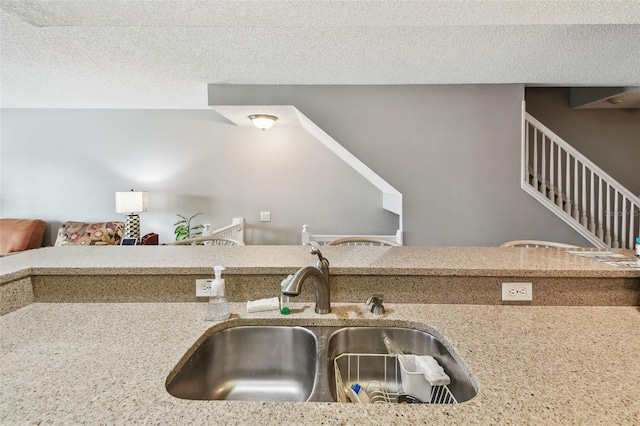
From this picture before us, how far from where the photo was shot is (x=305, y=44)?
225 centimetres

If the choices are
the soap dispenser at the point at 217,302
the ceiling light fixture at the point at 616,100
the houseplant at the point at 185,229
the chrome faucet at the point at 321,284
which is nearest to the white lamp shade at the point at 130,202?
the houseplant at the point at 185,229

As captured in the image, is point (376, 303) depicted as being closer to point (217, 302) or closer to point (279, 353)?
point (279, 353)

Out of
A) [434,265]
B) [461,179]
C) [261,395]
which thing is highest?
[461,179]

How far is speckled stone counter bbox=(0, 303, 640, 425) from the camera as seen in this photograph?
1.89 feet

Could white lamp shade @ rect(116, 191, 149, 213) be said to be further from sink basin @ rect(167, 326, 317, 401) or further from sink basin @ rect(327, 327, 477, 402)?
sink basin @ rect(327, 327, 477, 402)

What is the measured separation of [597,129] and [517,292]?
13.6 feet

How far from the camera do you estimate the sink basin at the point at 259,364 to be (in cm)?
95

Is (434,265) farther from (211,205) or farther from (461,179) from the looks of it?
(211,205)

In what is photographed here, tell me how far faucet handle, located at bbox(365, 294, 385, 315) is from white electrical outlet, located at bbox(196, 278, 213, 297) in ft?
→ 1.90

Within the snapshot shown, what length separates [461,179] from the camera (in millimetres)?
3080

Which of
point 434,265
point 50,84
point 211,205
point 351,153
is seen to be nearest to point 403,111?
point 351,153

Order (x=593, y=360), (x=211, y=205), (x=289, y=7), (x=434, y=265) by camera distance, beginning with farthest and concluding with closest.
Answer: (x=211, y=205) < (x=289, y=7) < (x=434, y=265) < (x=593, y=360)

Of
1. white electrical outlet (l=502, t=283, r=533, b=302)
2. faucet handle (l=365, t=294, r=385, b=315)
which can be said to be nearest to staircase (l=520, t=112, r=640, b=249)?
white electrical outlet (l=502, t=283, r=533, b=302)

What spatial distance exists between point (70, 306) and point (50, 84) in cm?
322
